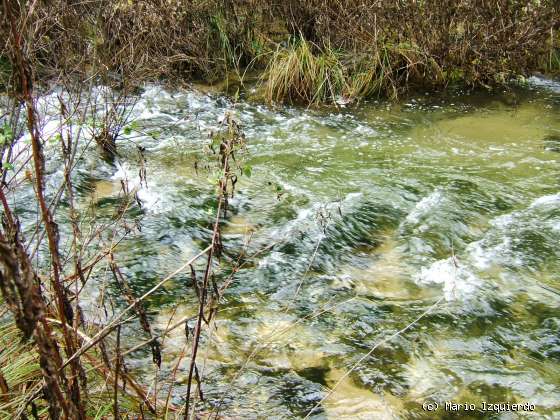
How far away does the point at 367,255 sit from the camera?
369 centimetres

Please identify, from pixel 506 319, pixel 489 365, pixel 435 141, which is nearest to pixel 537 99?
pixel 435 141

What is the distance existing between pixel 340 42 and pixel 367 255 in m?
4.03

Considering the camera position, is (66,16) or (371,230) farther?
(66,16)

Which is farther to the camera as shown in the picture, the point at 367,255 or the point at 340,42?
the point at 340,42

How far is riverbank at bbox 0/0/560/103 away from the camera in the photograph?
620 cm

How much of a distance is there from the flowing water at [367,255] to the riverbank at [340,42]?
0.58 metres

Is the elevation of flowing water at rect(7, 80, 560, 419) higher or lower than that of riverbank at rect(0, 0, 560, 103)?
lower

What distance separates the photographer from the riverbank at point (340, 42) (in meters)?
6.20

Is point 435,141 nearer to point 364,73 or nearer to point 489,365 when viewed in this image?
point 364,73

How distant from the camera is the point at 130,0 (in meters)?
6.75

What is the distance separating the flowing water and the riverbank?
58 centimetres

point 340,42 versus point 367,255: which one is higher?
point 340,42

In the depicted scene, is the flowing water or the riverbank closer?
the flowing water

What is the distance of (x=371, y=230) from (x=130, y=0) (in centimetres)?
467
